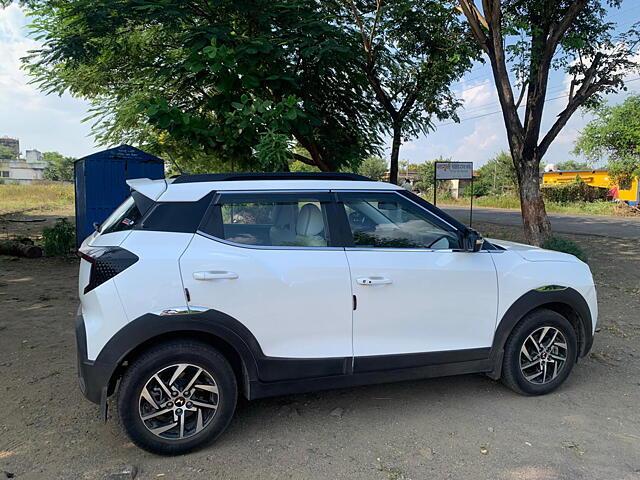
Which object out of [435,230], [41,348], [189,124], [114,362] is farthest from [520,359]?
[189,124]

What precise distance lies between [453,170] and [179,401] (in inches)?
472

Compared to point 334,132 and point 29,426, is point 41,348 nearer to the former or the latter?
point 29,426

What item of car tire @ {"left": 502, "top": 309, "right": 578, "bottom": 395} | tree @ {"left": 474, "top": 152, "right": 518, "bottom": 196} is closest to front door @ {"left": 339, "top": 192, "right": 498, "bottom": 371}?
car tire @ {"left": 502, "top": 309, "right": 578, "bottom": 395}

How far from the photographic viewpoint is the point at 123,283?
2.86 meters

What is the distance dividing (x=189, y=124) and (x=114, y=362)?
5.79 metres

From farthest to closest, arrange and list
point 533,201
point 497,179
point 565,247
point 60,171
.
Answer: point 60,171, point 497,179, point 533,201, point 565,247

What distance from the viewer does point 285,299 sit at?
3096 millimetres

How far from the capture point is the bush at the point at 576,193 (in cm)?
3594

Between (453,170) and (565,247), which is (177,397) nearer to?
(565,247)

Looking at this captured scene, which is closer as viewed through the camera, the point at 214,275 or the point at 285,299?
the point at 214,275

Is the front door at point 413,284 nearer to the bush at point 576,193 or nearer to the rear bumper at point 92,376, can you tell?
the rear bumper at point 92,376

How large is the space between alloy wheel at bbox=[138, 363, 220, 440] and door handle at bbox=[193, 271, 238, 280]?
0.56 m

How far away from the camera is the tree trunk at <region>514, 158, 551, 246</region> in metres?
9.70

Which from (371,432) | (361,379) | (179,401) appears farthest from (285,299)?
(371,432)
